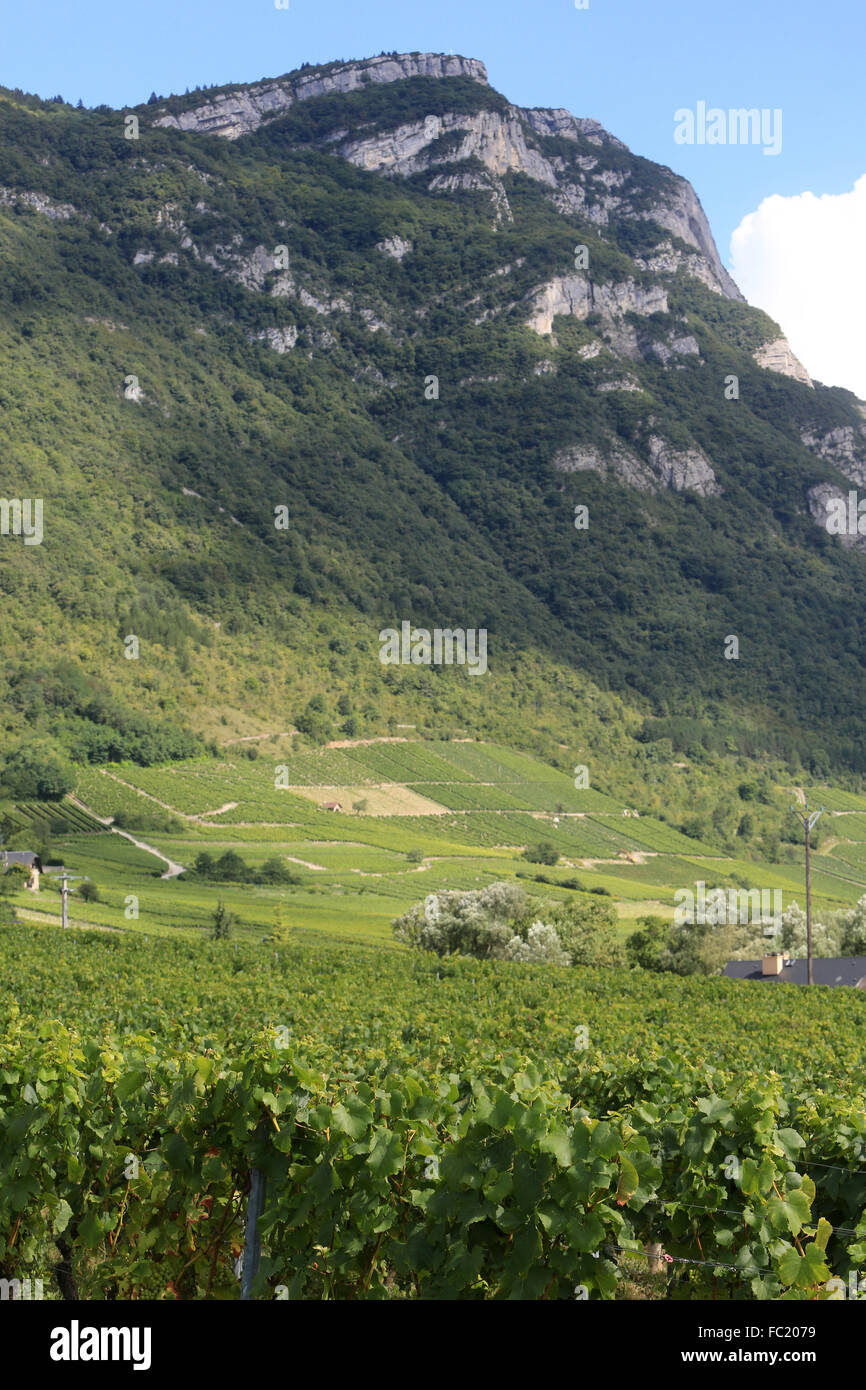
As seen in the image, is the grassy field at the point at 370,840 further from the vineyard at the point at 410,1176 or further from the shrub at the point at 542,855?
the vineyard at the point at 410,1176

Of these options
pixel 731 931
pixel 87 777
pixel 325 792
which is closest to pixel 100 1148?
pixel 731 931

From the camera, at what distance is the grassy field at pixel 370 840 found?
257 feet

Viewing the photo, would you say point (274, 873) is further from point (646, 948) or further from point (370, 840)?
point (646, 948)

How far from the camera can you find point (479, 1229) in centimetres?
631

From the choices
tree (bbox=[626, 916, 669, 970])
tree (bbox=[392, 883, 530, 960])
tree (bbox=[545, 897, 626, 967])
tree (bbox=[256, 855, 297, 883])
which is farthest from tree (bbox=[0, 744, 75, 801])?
tree (bbox=[626, 916, 669, 970])

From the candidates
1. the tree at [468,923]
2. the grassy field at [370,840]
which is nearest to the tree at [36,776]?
the grassy field at [370,840]

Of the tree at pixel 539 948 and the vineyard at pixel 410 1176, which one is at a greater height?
the vineyard at pixel 410 1176

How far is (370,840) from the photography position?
11119cm

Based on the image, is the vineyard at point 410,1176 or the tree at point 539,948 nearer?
the vineyard at point 410,1176

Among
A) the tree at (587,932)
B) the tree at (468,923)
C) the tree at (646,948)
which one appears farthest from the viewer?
the tree at (468,923)

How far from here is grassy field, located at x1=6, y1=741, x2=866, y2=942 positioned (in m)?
78.2

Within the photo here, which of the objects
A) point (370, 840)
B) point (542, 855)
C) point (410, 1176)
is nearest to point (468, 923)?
point (410, 1176)

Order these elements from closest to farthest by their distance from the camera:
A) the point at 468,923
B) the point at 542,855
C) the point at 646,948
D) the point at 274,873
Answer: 1. the point at 646,948
2. the point at 468,923
3. the point at 274,873
4. the point at 542,855
